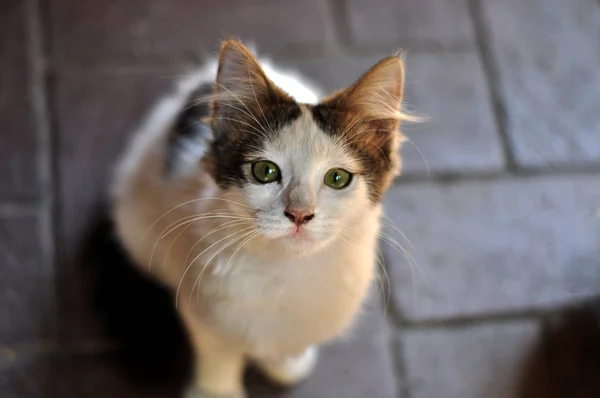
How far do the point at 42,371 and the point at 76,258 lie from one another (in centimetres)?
30

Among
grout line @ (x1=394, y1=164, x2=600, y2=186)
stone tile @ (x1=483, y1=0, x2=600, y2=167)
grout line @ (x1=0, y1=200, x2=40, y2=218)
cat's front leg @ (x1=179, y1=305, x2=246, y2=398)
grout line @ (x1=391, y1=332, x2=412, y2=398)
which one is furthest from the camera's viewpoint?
stone tile @ (x1=483, y1=0, x2=600, y2=167)

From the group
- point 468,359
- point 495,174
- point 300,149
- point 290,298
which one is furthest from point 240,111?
point 495,174

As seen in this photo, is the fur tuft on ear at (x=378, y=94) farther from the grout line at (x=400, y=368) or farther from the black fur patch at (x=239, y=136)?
the grout line at (x=400, y=368)

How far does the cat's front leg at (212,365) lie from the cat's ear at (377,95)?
0.53 m

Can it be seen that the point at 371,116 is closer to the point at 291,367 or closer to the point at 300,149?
the point at 300,149

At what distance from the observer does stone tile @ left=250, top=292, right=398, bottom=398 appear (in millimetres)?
1688

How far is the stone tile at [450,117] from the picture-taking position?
2012mm

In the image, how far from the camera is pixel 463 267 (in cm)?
188

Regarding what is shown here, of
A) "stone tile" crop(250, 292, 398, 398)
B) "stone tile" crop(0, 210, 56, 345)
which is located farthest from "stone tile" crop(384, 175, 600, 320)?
"stone tile" crop(0, 210, 56, 345)

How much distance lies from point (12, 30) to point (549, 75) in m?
1.69

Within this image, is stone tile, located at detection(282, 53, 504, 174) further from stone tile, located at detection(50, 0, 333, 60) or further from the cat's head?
the cat's head

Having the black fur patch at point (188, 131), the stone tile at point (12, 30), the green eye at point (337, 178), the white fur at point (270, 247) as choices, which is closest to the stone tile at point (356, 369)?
the white fur at point (270, 247)

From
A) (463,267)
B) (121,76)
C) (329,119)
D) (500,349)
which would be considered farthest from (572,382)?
(121,76)

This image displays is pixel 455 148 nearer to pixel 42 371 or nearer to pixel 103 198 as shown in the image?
pixel 103 198
